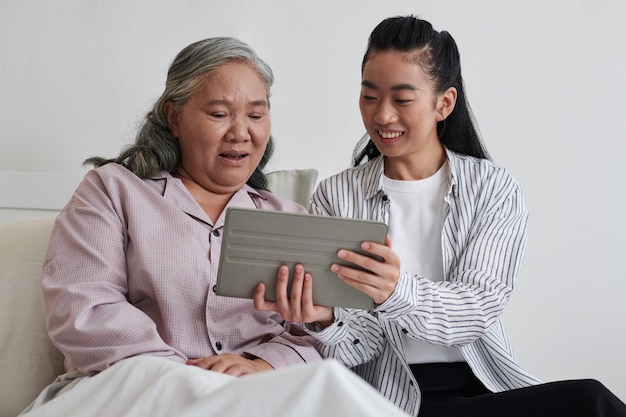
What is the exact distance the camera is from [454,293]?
1.72 m

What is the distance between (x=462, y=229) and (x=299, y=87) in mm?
864

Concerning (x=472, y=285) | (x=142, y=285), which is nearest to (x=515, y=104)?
(x=472, y=285)

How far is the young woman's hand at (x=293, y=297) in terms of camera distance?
1540 mm

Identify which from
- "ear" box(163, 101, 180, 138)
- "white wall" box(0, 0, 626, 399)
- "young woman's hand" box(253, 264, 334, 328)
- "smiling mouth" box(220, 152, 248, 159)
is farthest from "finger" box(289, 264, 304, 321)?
"white wall" box(0, 0, 626, 399)

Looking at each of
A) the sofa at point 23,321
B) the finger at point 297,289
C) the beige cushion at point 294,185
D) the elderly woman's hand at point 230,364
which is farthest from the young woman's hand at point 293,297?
the beige cushion at point 294,185

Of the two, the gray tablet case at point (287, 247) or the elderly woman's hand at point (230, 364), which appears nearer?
the gray tablet case at point (287, 247)

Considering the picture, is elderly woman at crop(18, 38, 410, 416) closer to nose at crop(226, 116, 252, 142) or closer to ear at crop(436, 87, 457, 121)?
nose at crop(226, 116, 252, 142)

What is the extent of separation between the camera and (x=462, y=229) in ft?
5.97

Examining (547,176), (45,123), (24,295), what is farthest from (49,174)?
(547,176)

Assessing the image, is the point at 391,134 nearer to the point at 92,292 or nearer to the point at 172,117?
the point at 172,117

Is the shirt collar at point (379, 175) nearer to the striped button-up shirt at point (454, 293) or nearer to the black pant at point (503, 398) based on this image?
the striped button-up shirt at point (454, 293)

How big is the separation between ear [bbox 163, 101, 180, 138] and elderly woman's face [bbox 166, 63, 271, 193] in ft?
0.10

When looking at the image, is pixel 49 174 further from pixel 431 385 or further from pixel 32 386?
pixel 431 385

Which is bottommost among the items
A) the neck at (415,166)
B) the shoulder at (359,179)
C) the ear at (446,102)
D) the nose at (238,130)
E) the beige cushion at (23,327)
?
the beige cushion at (23,327)
